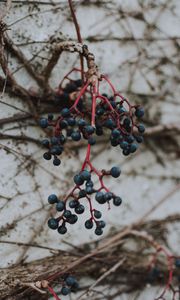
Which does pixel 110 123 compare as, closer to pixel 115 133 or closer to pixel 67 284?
pixel 115 133

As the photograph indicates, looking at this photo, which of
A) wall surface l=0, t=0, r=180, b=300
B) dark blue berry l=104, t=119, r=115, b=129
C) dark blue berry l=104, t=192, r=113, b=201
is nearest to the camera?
dark blue berry l=104, t=192, r=113, b=201

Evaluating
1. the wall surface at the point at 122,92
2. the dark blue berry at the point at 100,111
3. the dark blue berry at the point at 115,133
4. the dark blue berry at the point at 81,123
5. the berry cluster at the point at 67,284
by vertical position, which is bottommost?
the berry cluster at the point at 67,284

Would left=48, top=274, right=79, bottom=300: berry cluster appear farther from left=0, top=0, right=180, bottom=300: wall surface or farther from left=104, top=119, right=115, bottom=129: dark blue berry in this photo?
left=104, top=119, right=115, bottom=129: dark blue berry

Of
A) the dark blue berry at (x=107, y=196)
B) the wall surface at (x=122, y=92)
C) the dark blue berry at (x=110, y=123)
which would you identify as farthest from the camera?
the wall surface at (x=122, y=92)

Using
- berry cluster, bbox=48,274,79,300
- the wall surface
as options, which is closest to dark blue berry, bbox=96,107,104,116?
the wall surface

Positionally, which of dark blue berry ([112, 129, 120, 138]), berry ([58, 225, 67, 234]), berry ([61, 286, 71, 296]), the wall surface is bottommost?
berry ([61, 286, 71, 296])

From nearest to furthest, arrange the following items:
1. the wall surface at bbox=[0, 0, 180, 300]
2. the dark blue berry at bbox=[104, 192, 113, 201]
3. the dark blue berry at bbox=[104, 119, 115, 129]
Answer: the dark blue berry at bbox=[104, 192, 113, 201]
the dark blue berry at bbox=[104, 119, 115, 129]
the wall surface at bbox=[0, 0, 180, 300]

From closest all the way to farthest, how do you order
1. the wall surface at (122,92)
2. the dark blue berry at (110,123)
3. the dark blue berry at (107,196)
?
the dark blue berry at (107,196)
the dark blue berry at (110,123)
the wall surface at (122,92)

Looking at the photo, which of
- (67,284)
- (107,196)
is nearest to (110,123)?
(107,196)

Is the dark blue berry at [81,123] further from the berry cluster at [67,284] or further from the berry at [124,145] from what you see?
the berry cluster at [67,284]

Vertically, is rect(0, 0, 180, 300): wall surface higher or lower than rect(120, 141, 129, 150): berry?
higher

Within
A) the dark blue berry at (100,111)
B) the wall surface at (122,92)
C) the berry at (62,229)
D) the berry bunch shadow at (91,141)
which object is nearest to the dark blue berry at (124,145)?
the berry bunch shadow at (91,141)

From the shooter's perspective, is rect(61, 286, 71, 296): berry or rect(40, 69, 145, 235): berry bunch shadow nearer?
rect(40, 69, 145, 235): berry bunch shadow
